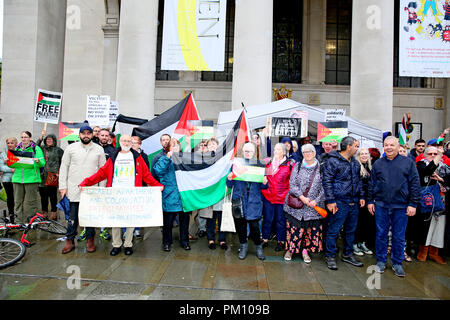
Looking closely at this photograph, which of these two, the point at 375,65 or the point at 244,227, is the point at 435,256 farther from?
the point at 375,65

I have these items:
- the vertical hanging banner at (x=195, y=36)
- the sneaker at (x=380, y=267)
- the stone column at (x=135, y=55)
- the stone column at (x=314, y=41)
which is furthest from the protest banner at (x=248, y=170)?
the stone column at (x=314, y=41)

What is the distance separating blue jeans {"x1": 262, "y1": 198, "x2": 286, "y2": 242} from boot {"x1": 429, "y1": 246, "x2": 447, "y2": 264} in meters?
2.87

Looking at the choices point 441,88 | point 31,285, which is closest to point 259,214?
point 31,285

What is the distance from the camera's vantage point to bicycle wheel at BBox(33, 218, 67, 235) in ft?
18.1

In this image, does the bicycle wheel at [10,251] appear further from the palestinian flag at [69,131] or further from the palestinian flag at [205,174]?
the palestinian flag at [69,131]

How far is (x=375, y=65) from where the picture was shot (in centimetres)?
1009

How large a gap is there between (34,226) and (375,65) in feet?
36.4

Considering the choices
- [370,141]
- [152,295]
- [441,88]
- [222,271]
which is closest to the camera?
[152,295]

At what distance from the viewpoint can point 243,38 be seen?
9.98m

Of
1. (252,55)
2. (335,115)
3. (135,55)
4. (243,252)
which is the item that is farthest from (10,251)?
(252,55)

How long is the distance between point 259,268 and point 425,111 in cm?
1675

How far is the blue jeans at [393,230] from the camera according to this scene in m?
4.77

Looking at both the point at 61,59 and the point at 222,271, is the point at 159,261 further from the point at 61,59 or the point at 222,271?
the point at 61,59

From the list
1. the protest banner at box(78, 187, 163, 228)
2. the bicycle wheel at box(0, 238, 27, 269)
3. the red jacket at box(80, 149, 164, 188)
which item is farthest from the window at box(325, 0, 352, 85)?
the bicycle wheel at box(0, 238, 27, 269)
